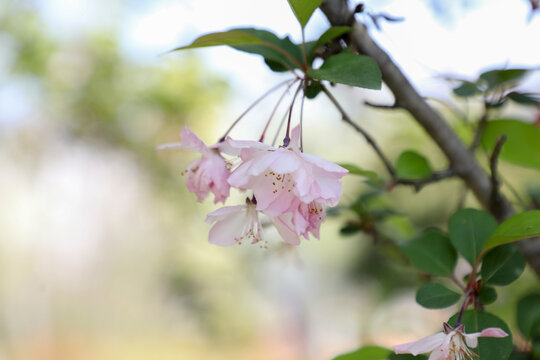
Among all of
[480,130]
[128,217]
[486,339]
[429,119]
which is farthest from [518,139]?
[128,217]

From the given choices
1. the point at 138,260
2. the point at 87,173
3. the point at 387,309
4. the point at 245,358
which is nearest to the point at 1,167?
the point at 87,173

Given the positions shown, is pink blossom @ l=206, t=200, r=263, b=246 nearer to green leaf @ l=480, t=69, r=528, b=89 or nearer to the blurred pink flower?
the blurred pink flower

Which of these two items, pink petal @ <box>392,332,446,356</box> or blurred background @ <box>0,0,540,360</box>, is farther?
blurred background @ <box>0,0,540,360</box>

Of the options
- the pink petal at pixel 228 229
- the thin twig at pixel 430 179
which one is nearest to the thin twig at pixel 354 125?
the thin twig at pixel 430 179

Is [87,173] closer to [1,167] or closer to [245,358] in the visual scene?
[1,167]

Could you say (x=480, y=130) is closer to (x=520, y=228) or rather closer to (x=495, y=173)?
(x=495, y=173)

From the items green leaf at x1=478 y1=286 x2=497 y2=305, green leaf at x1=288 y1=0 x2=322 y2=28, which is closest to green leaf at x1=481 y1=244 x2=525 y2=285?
green leaf at x1=478 y1=286 x2=497 y2=305
